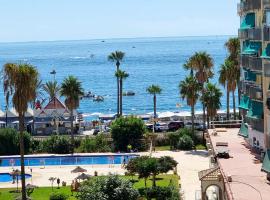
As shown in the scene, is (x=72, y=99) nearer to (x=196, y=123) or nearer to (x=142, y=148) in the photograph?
(x=142, y=148)

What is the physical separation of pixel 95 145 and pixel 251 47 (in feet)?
97.6

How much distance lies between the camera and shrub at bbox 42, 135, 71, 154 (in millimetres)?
66188

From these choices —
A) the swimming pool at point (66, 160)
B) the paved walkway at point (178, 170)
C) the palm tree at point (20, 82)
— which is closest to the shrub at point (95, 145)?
the swimming pool at point (66, 160)

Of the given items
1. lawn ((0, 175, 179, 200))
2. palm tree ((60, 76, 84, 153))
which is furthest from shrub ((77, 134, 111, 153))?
lawn ((0, 175, 179, 200))

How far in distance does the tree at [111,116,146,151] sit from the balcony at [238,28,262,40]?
2256cm

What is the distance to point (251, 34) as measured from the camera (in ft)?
136

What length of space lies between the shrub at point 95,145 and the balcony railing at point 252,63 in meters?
26.5

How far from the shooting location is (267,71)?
36.0 meters

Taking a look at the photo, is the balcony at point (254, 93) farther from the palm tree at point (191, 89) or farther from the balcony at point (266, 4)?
the palm tree at point (191, 89)

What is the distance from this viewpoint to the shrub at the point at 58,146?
66188 mm

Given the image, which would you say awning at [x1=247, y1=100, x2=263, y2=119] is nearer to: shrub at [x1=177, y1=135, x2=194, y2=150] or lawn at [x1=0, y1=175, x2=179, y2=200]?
lawn at [x1=0, y1=175, x2=179, y2=200]

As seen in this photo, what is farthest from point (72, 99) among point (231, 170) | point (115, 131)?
point (231, 170)

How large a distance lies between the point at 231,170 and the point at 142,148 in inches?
1233

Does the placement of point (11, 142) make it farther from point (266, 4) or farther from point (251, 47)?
point (266, 4)
